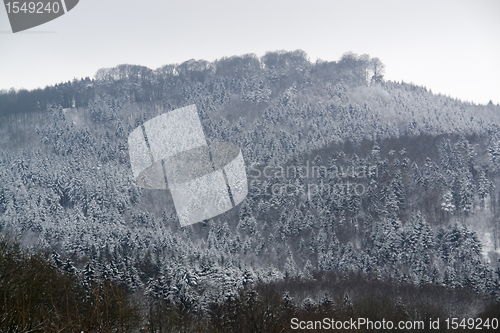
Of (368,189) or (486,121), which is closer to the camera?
(368,189)

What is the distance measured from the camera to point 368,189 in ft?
251

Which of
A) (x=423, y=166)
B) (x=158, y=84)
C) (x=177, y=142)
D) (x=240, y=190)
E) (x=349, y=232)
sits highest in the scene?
(x=158, y=84)

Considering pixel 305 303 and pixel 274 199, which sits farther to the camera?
pixel 274 199

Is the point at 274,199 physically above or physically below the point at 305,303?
below

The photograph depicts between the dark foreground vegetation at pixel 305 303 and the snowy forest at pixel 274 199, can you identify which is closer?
the dark foreground vegetation at pixel 305 303

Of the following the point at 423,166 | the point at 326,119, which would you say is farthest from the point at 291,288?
the point at 326,119

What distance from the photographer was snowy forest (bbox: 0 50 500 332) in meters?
35.7

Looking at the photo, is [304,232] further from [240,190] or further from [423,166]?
[423,166]

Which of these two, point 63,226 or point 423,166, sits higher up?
point 63,226

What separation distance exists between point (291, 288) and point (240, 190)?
23.7m

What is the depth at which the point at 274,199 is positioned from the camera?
7781 centimetres

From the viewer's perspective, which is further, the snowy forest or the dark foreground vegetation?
the snowy forest

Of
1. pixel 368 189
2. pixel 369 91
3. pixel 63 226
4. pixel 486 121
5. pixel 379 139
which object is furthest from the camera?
pixel 369 91

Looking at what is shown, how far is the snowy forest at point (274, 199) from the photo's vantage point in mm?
35691
